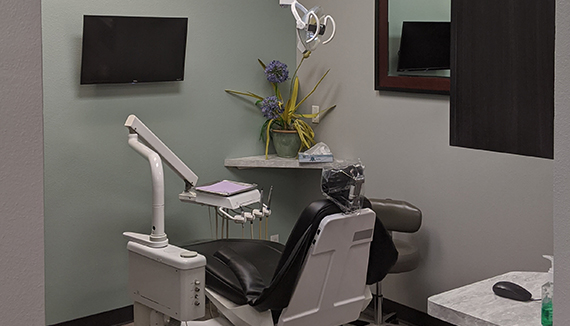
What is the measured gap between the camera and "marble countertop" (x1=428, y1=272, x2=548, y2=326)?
1.82 meters

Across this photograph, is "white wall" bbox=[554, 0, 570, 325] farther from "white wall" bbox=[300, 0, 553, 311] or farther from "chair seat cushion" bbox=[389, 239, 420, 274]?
"chair seat cushion" bbox=[389, 239, 420, 274]

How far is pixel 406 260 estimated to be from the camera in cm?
349

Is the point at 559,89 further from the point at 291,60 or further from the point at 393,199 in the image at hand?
the point at 291,60

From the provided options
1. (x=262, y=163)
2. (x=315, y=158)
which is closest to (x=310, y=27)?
(x=315, y=158)

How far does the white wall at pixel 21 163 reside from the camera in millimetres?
858

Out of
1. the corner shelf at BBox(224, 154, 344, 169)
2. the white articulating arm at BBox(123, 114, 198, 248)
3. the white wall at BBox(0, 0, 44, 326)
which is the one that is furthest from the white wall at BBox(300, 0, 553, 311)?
the white wall at BBox(0, 0, 44, 326)

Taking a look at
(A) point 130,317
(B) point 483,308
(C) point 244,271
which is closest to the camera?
(B) point 483,308

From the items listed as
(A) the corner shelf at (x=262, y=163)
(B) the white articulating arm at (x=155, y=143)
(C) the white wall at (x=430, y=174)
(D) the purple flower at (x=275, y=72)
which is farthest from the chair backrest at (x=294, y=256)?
(D) the purple flower at (x=275, y=72)

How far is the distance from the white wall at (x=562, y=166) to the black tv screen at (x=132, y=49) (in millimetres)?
2989

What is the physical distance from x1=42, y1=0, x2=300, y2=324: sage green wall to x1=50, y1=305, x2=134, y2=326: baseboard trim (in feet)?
0.14

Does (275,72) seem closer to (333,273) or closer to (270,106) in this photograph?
(270,106)

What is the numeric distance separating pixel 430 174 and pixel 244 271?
1.40 m

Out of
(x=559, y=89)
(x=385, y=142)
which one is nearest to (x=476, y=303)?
(x=559, y=89)

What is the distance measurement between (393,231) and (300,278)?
1327 millimetres
